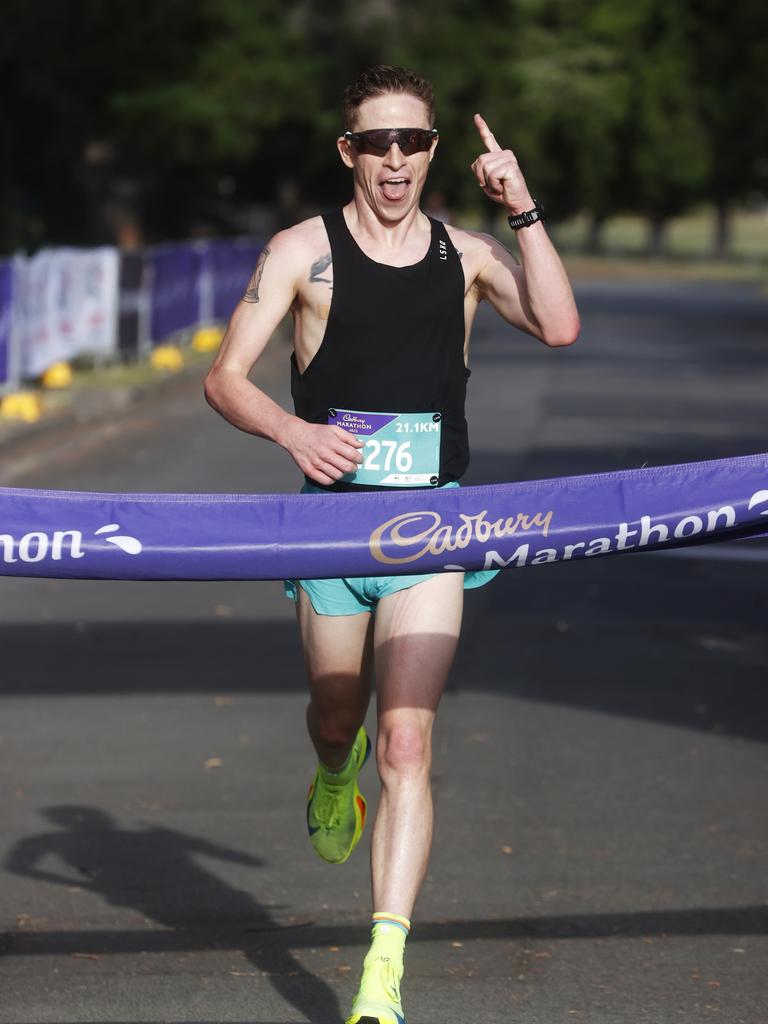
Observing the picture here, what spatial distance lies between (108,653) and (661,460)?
28.3ft

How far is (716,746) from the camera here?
7445mm

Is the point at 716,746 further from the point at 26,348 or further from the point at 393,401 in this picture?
the point at 26,348

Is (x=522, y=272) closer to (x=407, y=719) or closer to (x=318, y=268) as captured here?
(x=318, y=268)

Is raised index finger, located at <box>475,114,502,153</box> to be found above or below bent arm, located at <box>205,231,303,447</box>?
above

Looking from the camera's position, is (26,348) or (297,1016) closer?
(297,1016)

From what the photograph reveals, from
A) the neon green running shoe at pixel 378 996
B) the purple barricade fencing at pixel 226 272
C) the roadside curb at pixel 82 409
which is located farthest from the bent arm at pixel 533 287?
the purple barricade fencing at pixel 226 272

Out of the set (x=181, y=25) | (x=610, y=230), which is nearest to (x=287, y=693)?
(x=181, y=25)

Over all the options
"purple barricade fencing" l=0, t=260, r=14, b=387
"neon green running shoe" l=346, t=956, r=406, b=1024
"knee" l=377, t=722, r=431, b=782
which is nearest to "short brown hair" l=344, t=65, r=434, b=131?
"knee" l=377, t=722, r=431, b=782

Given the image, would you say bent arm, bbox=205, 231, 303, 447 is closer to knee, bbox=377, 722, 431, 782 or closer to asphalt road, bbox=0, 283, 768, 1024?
knee, bbox=377, 722, 431, 782

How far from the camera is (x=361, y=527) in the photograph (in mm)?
4203

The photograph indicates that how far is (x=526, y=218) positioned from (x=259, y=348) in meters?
0.69

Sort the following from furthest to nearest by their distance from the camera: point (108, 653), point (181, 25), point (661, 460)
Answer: point (181, 25) < point (661, 460) < point (108, 653)

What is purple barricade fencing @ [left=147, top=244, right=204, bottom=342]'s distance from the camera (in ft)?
84.0

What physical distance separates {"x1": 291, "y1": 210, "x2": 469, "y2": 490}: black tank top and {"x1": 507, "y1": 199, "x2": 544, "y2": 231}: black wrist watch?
0.69 feet
